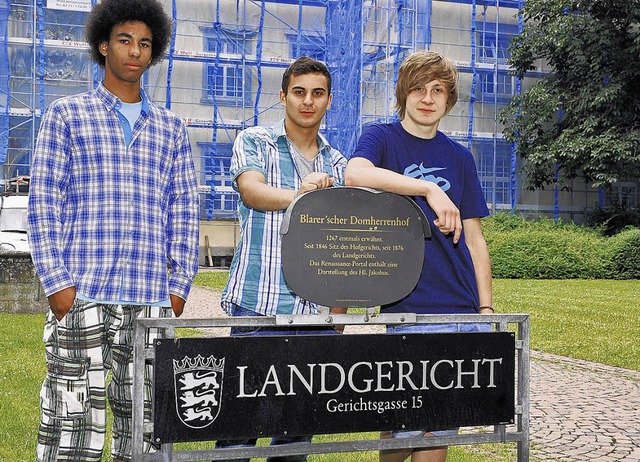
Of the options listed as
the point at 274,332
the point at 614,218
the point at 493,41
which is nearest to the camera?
the point at 274,332

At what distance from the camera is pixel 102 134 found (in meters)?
3.37

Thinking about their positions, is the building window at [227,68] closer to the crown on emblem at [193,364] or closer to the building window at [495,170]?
the building window at [495,170]

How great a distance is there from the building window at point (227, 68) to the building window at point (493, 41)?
8.01m

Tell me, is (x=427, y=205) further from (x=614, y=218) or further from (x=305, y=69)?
(x=614, y=218)

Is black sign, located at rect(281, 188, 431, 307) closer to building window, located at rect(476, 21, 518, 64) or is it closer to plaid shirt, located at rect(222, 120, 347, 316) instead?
plaid shirt, located at rect(222, 120, 347, 316)

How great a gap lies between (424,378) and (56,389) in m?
1.27

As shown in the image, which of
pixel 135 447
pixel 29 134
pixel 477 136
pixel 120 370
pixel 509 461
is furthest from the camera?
pixel 477 136

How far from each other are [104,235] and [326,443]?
107 centimetres

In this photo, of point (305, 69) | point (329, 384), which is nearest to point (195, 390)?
point (329, 384)

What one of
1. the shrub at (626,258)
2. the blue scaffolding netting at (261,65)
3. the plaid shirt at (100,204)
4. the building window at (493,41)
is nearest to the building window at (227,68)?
the blue scaffolding netting at (261,65)

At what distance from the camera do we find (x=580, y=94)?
2925 cm

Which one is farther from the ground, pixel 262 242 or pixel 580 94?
pixel 580 94

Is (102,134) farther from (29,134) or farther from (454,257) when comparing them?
(29,134)

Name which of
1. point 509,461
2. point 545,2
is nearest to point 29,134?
point 545,2
